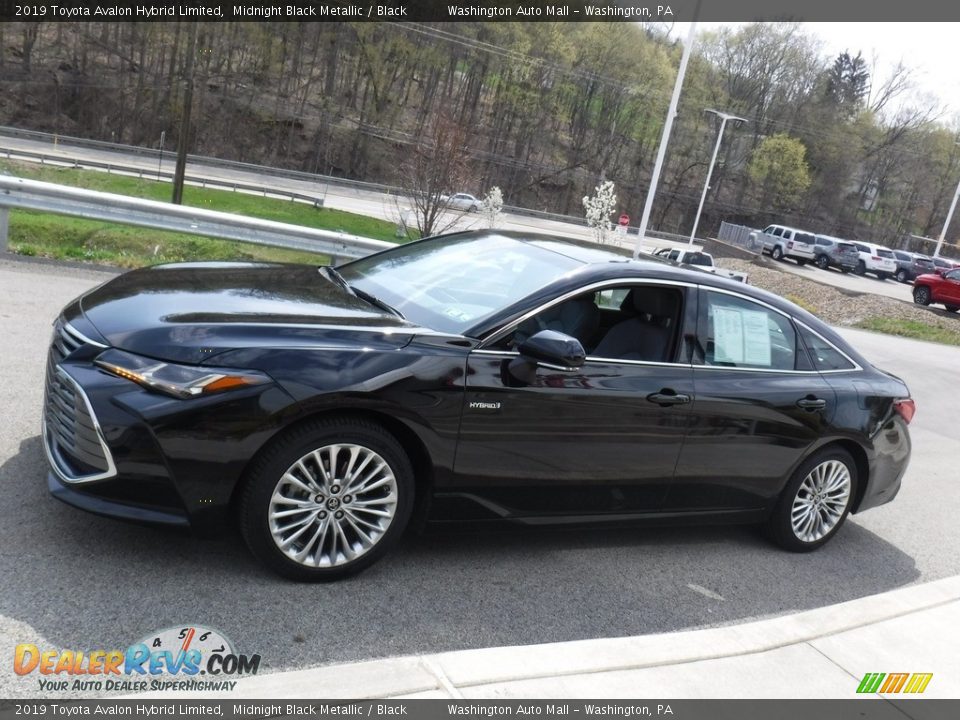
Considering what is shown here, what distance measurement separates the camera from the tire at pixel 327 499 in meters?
3.58

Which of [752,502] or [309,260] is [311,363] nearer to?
[752,502]

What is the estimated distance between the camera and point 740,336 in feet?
16.4

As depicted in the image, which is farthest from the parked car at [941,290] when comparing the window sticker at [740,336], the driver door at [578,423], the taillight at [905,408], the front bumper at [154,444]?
the front bumper at [154,444]

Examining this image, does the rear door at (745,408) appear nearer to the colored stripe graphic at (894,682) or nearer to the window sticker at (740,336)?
the window sticker at (740,336)

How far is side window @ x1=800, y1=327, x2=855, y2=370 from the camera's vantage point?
209 inches

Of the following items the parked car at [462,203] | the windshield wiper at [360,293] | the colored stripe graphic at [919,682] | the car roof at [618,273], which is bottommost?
the parked car at [462,203]

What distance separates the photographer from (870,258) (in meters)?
50.9

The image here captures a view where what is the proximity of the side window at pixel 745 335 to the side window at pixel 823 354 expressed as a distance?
127 mm

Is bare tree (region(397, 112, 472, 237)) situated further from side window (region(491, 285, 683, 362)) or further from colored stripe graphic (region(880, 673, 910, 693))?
colored stripe graphic (region(880, 673, 910, 693))

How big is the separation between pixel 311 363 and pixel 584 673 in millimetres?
1714

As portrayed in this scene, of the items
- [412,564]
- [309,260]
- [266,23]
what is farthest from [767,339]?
[266,23]

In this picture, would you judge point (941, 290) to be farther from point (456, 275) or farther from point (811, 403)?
point (456, 275)

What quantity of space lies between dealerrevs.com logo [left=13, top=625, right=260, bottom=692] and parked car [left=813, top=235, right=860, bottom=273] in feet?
172
